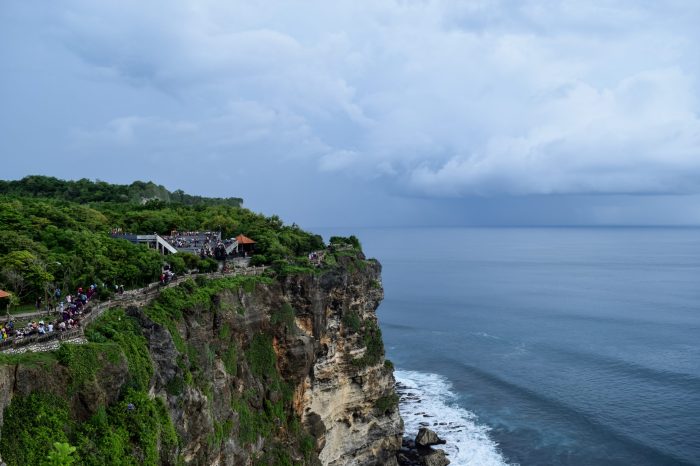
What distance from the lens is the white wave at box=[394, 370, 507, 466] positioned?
5397cm

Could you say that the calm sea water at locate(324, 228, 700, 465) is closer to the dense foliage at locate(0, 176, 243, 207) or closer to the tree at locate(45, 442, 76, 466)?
the tree at locate(45, 442, 76, 466)

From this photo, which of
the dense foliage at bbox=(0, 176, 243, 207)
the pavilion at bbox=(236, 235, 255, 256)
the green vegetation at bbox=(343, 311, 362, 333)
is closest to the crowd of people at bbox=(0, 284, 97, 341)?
the green vegetation at bbox=(343, 311, 362, 333)

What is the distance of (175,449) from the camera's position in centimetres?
2409

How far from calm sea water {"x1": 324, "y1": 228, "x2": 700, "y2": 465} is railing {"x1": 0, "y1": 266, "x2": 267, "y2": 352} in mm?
30862

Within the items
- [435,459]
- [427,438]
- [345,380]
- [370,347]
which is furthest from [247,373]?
[427,438]

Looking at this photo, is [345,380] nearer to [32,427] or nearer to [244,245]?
[244,245]

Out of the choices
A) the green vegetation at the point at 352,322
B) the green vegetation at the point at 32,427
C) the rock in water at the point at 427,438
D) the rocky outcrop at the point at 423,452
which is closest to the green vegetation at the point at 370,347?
the green vegetation at the point at 352,322

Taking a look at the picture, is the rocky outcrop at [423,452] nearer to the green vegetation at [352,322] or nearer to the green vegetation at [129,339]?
the green vegetation at [352,322]

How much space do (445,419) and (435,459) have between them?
10.5 metres

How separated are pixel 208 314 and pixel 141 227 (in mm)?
31642

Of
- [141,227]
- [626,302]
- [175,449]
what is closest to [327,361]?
[175,449]

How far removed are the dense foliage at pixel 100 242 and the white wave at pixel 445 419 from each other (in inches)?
920

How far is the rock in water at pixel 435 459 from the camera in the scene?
51.8 meters

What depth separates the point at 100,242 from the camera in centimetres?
4219
